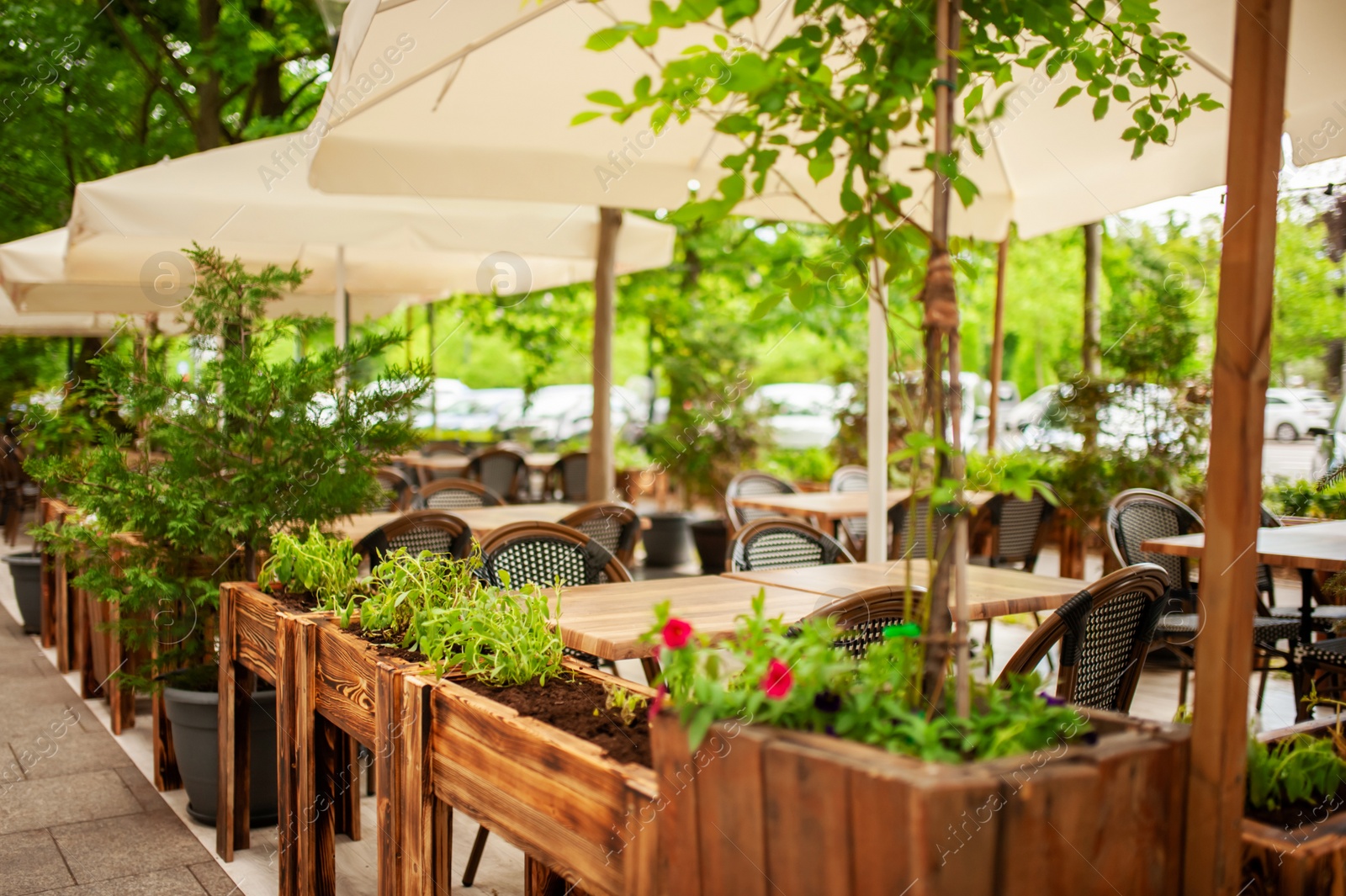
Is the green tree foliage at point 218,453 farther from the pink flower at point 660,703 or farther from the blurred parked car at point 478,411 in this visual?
the blurred parked car at point 478,411

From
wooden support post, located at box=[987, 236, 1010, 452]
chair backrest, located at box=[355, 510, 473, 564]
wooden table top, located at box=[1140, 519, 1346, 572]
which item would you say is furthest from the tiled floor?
wooden support post, located at box=[987, 236, 1010, 452]

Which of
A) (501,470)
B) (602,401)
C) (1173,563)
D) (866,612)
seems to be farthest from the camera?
(501,470)

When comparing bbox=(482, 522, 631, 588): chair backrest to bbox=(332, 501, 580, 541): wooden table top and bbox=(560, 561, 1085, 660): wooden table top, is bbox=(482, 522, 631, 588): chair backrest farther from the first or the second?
bbox=(332, 501, 580, 541): wooden table top

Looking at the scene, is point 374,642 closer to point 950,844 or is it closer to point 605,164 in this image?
point 950,844

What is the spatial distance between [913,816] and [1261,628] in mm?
3431

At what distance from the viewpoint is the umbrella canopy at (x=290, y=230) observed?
4.83 metres

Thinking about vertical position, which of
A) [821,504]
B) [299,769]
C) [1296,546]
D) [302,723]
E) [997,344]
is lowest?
[299,769]

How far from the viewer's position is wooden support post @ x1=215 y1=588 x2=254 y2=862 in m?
3.23

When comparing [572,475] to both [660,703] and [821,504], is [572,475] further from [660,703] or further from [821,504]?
[660,703]

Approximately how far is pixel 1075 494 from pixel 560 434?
13.0 metres

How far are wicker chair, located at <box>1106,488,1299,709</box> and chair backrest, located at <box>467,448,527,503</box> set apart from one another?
604 centimetres

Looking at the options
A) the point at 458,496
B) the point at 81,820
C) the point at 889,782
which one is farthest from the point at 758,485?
the point at 889,782

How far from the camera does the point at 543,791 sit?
5.67 ft

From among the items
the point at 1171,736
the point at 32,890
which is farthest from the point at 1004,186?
the point at 32,890
